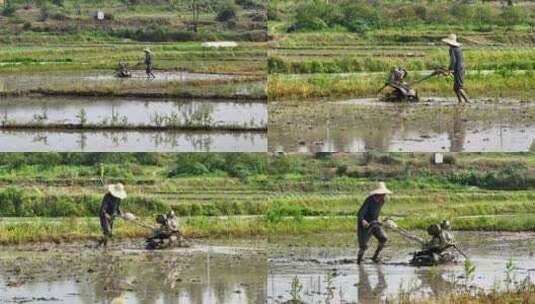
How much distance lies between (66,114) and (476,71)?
5.53 m

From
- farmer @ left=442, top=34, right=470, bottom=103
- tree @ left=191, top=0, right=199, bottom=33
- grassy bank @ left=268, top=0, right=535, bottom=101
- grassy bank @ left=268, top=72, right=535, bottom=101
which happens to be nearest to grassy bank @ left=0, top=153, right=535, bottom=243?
grassy bank @ left=268, top=72, right=535, bottom=101

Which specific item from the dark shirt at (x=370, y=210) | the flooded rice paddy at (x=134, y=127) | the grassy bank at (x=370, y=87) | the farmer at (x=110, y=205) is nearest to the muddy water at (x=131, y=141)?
the flooded rice paddy at (x=134, y=127)

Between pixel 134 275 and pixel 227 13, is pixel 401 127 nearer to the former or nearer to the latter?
pixel 134 275

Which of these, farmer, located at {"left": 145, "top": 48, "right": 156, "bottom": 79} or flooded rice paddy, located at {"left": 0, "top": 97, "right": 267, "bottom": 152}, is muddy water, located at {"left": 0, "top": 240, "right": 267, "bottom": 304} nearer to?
flooded rice paddy, located at {"left": 0, "top": 97, "right": 267, "bottom": 152}

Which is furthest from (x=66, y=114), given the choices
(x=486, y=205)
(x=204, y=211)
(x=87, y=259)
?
(x=486, y=205)

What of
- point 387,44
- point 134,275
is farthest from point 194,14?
point 134,275

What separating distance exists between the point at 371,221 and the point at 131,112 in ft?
17.8

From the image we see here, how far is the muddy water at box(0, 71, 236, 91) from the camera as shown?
1892cm

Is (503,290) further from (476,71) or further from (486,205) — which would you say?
(476,71)

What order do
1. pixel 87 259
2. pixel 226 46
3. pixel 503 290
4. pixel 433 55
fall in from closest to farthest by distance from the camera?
pixel 503 290 → pixel 87 259 → pixel 433 55 → pixel 226 46

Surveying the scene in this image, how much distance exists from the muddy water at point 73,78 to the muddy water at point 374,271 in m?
6.05

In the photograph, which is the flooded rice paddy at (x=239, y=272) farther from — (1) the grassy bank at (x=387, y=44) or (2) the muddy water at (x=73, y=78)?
(2) the muddy water at (x=73, y=78)

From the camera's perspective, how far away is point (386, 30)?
81.5ft

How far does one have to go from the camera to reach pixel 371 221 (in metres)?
11.4
